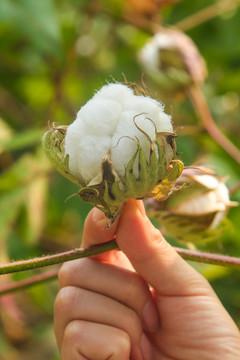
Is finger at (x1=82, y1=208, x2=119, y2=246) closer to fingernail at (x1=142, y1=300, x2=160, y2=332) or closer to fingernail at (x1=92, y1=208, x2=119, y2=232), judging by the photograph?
fingernail at (x1=92, y1=208, x2=119, y2=232)

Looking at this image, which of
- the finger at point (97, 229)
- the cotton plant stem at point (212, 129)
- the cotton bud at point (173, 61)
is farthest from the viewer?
the cotton bud at point (173, 61)

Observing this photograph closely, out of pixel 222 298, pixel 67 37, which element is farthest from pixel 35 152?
pixel 222 298

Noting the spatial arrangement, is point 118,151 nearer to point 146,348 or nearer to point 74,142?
point 74,142

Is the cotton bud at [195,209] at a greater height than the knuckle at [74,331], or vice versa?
the cotton bud at [195,209]

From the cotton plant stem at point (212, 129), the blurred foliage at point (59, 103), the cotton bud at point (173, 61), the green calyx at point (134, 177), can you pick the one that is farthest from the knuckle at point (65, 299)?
the cotton bud at point (173, 61)

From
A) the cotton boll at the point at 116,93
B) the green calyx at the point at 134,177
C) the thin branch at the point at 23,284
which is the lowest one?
the thin branch at the point at 23,284

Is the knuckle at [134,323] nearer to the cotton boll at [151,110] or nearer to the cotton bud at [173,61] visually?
the cotton boll at [151,110]

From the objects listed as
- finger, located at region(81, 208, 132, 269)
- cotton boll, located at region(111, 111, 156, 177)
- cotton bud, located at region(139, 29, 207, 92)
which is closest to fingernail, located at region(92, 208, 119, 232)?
finger, located at region(81, 208, 132, 269)

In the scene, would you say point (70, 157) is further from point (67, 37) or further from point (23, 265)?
point (67, 37)
